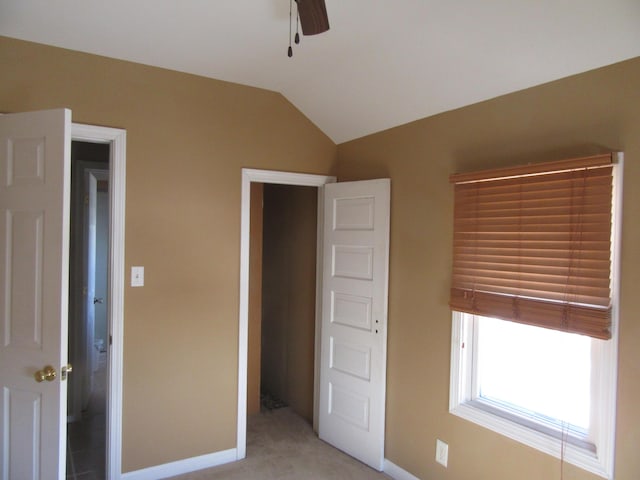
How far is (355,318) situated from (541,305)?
137cm

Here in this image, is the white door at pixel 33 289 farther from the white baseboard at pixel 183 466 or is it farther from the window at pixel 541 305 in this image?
the window at pixel 541 305

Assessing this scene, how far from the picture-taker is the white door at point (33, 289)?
1.78 m

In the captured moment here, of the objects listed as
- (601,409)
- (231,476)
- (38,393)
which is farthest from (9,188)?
(601,409)

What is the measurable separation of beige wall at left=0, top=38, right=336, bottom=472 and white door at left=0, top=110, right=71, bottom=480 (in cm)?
68

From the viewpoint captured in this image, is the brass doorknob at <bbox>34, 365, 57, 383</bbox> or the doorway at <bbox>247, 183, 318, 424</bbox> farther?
the doorway at <bbox>247, 183, 318, 424</bbox>

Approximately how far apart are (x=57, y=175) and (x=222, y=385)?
5.87ft

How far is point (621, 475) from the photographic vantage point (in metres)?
1.68

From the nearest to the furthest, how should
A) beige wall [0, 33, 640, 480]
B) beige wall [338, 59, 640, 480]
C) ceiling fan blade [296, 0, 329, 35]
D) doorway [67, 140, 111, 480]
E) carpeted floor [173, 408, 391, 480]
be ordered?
1. ceiling fan blade [296, 0, 329, 35]
2. beige wall [338, 59, 640, 480]
3. beige wall [0, 33, 640, 480]
4. carpeted floor [173, 408, 391, 480]
5. doorway [67, 140, 111, 480]

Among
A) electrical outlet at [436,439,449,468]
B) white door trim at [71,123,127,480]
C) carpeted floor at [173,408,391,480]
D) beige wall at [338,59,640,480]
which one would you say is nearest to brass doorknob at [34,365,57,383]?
white door trim at [71,123,127,480]

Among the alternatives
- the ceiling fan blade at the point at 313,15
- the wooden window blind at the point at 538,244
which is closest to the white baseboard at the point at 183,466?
the wooden window blind at the point at 538,244

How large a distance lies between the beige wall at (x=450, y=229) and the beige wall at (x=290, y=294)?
729mm

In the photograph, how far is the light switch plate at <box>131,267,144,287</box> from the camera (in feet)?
8.49

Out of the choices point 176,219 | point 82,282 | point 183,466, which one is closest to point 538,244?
point 176,219

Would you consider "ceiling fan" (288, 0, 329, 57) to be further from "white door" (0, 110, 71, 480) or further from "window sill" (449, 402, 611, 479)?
"window sill" (449, 402, 611, 479)
